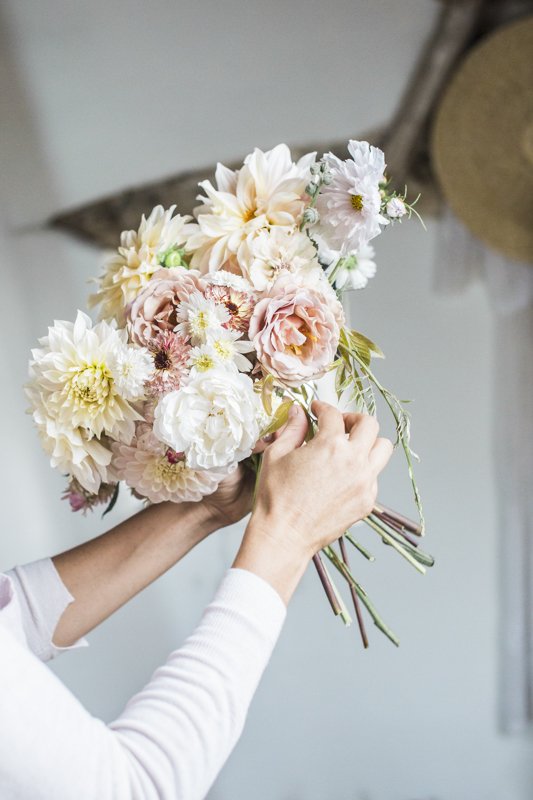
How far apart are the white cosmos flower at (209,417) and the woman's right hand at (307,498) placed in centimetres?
5

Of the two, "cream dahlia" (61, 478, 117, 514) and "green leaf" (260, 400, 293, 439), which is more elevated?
"green leaf" (260, 400, 293, 439)

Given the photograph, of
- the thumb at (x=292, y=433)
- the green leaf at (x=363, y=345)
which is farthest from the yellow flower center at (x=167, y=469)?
the green leaf at (x=363, y=345)

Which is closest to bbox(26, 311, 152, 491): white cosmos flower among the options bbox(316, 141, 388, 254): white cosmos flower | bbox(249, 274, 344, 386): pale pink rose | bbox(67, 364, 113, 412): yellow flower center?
bbox(67, 364, 113, 412): yellow flower center

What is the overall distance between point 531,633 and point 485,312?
0.84m

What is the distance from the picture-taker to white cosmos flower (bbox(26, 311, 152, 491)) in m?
0.68

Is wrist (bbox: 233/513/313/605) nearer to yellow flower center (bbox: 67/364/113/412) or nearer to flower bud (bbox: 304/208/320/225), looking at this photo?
yellow flower center (bbox: 67/364/113/412)

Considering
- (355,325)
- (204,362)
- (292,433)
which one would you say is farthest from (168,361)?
(355,325)

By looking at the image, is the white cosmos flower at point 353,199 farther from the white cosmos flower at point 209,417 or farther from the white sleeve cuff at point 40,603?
the white sleeve cuff at point 40,603

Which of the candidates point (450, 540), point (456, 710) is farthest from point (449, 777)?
point (450, 540)

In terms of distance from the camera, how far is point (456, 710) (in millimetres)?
1943

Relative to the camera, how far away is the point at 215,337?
0.67 m

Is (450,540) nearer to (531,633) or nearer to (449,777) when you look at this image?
(531,633)

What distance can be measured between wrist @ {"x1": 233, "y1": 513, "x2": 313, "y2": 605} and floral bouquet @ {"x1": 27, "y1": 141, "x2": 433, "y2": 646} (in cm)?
8

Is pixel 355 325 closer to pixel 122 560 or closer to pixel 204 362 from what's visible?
pixel 122 560
